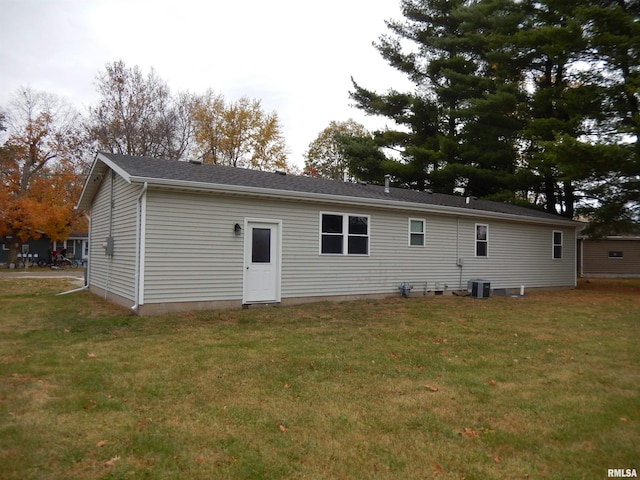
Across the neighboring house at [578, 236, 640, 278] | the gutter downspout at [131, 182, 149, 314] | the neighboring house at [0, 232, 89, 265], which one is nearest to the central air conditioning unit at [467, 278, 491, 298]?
the gutter downspout at [131, 182, 149, 314]

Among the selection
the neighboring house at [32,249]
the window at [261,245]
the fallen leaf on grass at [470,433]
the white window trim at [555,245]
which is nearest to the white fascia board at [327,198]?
the window at [261,245]

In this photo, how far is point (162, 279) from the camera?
914cm

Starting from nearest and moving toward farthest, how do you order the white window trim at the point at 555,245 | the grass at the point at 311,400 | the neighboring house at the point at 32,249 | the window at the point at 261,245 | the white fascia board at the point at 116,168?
the grass at the point at 311,400
the white fascia board at the point at 116,168
the window at the point at 261,245
the white window trim at the point at 555,245
the neighboring house at the point at 32,249

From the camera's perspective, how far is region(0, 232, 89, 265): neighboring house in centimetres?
3151

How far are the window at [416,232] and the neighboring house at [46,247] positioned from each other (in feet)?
76.6

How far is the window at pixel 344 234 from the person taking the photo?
1156 centimetres

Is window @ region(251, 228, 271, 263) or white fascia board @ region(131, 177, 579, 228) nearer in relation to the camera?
white fascia board @ region(131, 177, 579, 228)

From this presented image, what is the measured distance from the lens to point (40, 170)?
30047 mm

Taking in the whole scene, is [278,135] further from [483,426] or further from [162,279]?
[483,426]

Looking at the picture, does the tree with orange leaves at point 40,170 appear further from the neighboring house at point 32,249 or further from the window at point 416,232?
the window at point 416,232

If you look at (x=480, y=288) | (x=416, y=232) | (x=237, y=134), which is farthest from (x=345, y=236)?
(x=237, y=134)

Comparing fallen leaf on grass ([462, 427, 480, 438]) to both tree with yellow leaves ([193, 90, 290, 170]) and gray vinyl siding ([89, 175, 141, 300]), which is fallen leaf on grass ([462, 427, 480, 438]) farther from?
tree with yellow leaves ([193, 90, 290, 170])
